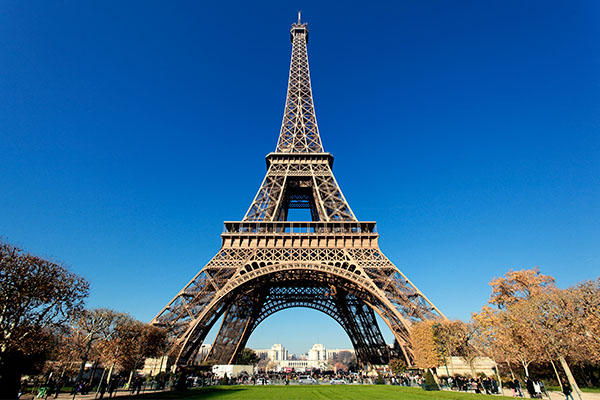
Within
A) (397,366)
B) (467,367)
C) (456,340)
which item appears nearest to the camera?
(456,340)

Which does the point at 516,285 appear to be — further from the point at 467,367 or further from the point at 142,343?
the point at 142,343

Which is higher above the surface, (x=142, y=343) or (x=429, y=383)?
(x=142, y=343)

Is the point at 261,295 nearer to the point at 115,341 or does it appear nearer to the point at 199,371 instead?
the point at 199,371

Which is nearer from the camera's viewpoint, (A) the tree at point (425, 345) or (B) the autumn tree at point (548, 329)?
(B) the autumn tree at point (548, 329)

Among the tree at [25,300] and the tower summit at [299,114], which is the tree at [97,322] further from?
the tower summit at [299,114]

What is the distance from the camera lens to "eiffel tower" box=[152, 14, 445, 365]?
25688mm

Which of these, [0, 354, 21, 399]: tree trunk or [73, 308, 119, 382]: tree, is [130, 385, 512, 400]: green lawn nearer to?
[0, 354, 21, 399]: tree trunk

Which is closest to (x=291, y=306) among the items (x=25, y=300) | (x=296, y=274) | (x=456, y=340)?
(x=296, y=274)

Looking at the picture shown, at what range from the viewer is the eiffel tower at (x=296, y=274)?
84.3 ft

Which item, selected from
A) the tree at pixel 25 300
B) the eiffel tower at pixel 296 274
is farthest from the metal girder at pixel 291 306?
the tree at pixel 25 300

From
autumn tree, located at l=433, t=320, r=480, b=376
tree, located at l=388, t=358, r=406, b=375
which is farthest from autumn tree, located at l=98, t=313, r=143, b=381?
tree, located at l=388, t=358, r=406, b=375

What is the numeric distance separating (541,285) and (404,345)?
17.6 metres

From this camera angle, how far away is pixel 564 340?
19672 mm

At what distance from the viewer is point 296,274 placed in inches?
1181
